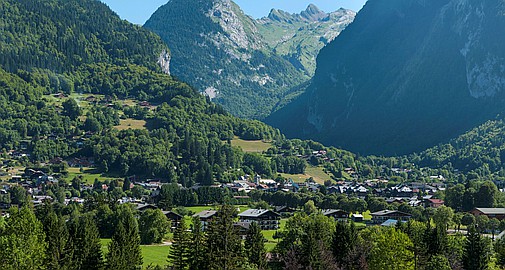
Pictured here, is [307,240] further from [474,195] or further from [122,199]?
[122,199]

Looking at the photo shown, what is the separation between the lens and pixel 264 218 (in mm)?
143750

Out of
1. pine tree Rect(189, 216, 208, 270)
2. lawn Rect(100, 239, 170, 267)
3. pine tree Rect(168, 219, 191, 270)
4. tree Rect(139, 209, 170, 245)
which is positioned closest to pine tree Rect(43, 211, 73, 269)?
pine tree Rect(168, 219, 191, 270)

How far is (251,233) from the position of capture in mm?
90062

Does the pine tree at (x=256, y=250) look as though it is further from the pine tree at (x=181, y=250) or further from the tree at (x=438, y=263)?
the tree at (x=438, y=263)

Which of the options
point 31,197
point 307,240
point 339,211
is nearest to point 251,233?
point 307,240

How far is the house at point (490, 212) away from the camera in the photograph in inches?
5408

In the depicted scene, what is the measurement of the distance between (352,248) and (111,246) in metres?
29.1

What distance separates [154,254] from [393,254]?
4282cm

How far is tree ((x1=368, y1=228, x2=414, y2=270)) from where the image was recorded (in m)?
75.1

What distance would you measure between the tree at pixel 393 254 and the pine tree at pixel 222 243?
1577 cm

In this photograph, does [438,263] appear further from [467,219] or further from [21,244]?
[467,219]

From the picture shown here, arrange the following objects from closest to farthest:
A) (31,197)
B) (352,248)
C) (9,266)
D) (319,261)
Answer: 1. (9,266)
2. (319,261)
3. (352,248)
4. (31,197)

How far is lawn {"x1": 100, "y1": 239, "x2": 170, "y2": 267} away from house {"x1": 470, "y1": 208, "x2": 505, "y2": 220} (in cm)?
6384

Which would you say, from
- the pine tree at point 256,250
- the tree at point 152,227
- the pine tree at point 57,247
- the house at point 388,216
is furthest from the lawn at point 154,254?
the house at point 388,216
